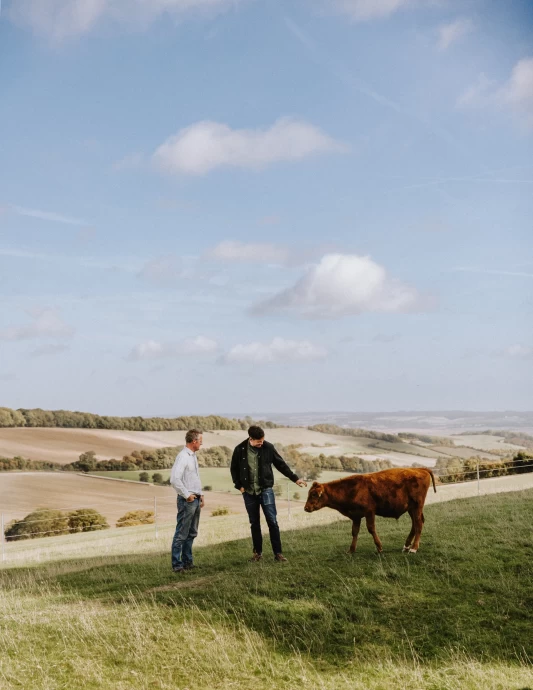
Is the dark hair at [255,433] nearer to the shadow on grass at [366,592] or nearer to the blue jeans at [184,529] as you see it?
the blue jeans at [184,529]

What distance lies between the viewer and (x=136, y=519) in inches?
1594

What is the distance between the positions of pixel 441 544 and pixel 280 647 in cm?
471

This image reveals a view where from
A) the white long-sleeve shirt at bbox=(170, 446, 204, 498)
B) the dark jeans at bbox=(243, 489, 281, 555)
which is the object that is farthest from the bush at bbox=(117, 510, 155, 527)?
the white long-sleeve shirt at bbox=(170, 446, 204, 498)

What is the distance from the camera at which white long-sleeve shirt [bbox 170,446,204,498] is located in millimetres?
10867

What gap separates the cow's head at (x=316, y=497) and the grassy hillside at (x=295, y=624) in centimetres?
89

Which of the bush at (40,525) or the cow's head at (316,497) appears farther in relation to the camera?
the bush at (40,525)

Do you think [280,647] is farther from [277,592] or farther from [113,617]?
[113,617]

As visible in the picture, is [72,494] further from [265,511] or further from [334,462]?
[265,511]

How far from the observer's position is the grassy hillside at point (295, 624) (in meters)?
7.08

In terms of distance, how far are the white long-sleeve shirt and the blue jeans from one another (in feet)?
0.75

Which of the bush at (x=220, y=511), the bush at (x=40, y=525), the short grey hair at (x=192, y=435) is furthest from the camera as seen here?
the bush at (x=220, y=511)

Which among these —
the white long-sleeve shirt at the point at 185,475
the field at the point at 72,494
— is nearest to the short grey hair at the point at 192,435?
the white long-sleeve shirt at the point at 185,475

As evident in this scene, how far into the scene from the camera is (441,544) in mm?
11453

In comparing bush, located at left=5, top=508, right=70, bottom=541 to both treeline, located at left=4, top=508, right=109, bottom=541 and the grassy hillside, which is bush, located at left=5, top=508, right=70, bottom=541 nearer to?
treeline, located at left=4, top=508, right=109, bottom=541
